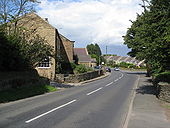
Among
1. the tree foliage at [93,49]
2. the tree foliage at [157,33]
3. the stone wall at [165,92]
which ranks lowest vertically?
the stone wall at [165,92]

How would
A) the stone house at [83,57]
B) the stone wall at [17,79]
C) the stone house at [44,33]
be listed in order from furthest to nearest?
the stone house at [83,57], the stone house at [44,33], the stone wall at [17,79]

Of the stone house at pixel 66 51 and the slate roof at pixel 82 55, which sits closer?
the stone house at pixel 66 51

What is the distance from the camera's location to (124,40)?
2292 inches

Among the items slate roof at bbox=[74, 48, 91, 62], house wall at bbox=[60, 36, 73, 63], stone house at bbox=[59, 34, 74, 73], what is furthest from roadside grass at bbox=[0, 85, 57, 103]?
slate roof at bbox=[74, 48, 91, 62]

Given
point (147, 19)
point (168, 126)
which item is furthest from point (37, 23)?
point (168, 126)

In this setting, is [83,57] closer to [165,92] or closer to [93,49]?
[165,92]

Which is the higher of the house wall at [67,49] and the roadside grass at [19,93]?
the house wall at [67,49]

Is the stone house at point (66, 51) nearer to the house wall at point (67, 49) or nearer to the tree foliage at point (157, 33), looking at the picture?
the house wall at point (67, 49)

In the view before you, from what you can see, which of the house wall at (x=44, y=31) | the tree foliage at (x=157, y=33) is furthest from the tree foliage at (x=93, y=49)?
the tree foliage at (x=157, y=33)

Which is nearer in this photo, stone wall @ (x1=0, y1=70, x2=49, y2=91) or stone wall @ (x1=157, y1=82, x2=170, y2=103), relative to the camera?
stone wall @ (x1=157, y1=82, x2=170, y2=103)

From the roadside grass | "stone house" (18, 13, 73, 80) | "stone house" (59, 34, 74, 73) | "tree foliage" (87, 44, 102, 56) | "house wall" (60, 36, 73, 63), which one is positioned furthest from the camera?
"tree foliage" (87, 44, 102, 56)

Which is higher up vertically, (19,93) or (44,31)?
(44,31)

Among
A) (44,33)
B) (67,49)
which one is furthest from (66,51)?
(44,33)

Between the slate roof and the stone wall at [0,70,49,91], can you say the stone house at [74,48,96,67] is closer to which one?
the slate roof
